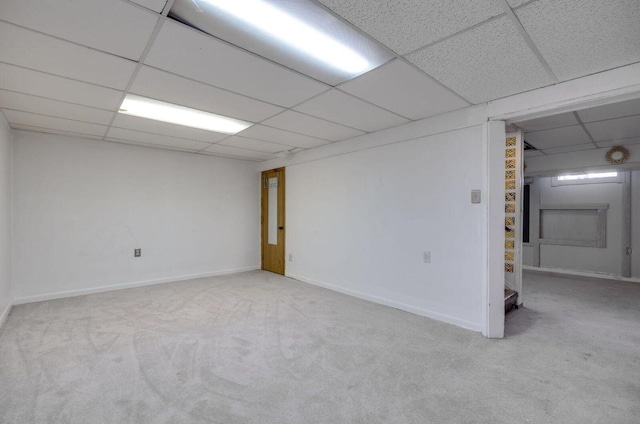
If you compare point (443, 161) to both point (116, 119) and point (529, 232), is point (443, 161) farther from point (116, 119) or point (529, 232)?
point (529, 232)

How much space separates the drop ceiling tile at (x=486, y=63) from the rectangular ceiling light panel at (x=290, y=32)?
40cm

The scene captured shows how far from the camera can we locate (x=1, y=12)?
1.59 metres

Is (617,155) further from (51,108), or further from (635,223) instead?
(51,108)

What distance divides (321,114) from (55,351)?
131 inches

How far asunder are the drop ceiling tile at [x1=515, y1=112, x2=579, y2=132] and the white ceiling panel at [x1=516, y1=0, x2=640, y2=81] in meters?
1.37

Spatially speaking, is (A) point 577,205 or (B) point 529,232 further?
(B) point 529,232

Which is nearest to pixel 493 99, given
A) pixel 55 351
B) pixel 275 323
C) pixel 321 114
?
pixel 321 114

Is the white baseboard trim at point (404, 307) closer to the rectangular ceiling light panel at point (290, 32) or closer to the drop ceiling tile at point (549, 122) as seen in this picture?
the drop ceiling tile at point (549, 122)

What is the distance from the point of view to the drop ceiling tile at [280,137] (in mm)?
3869

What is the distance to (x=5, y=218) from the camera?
354 centimetres

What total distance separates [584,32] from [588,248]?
6.02 m

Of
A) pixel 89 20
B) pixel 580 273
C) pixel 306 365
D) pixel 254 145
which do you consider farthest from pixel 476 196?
pixel 580 273

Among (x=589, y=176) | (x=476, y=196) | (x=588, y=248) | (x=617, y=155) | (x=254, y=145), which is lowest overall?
(x=588, y=248)

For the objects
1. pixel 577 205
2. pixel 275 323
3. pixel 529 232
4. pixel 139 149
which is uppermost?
pixel 139 149
